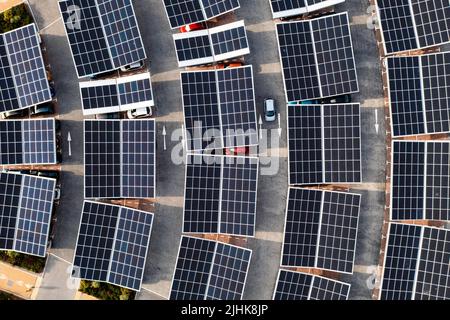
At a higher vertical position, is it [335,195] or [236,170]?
[236,170]

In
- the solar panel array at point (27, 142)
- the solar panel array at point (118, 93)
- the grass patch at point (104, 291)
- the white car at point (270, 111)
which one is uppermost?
the solar panel array at point (118, 93)

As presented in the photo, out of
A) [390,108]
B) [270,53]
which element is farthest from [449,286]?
[270,53]

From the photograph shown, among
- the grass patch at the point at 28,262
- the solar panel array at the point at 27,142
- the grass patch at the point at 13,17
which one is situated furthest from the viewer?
the grass patch at the point at 28,262

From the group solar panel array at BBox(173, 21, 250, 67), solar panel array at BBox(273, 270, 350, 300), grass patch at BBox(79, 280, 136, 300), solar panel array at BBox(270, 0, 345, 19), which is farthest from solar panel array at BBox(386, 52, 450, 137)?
grass patch at BBox(79, 280, 136, 300)

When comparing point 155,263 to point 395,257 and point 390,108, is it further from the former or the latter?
point 390,108

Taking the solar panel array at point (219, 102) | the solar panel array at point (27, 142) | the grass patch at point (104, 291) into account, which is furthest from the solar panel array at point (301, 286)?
the solar panel array at point (27, 142)

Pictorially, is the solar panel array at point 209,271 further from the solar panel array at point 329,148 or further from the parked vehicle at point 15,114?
the parked vehicle at point 15,114

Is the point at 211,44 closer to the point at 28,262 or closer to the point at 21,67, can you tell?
the point at 21,67
